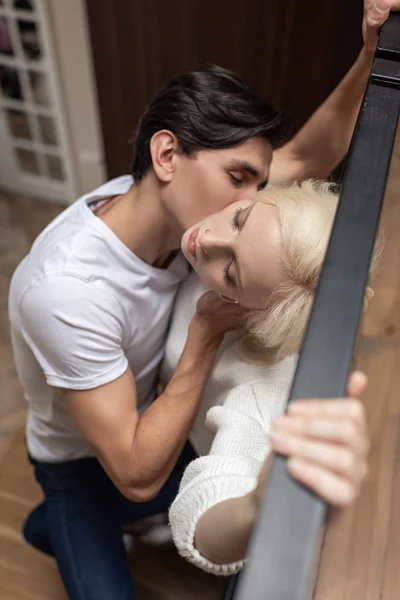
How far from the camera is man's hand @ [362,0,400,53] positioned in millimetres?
806

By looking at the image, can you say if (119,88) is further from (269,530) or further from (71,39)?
(269,530)

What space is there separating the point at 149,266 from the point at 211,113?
0.31m

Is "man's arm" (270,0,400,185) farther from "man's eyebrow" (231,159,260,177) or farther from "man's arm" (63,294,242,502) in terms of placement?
"man's arm" (63,294,242,502)

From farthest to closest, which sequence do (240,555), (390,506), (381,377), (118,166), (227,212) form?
(118,166)
(381,377)
(390,506)
(227,212)
(240,555)

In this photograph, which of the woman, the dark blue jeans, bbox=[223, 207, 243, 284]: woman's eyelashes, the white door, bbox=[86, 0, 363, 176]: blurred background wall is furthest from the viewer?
the white door

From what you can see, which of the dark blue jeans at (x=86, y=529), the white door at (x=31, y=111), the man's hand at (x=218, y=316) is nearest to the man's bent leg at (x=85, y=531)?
the dark blue jeans at (x=86, y=529)

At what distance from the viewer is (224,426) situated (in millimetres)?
839

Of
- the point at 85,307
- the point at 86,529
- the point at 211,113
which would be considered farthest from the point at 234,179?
the point at 86,529

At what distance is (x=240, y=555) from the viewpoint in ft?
2.12

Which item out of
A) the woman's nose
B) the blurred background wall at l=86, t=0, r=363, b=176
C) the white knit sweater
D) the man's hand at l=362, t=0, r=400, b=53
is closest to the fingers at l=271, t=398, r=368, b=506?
the white knit sweater

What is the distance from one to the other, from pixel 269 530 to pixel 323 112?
979 millimetres

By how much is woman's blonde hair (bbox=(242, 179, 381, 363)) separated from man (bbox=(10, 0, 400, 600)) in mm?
119

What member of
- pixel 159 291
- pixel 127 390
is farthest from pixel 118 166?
→ pixel 127 390

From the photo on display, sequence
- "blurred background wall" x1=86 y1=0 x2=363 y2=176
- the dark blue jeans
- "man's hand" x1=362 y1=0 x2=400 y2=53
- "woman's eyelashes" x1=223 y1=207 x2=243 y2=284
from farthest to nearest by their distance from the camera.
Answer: "blurred background wall" x1=86 y1=0 x2=363 y2=176, the dark blue jeans, "woman's eyelashes" x1=223 y1=207 x2=243 y2=284, "man's hand" x1=362 y1=0 x2=400 y2=53
